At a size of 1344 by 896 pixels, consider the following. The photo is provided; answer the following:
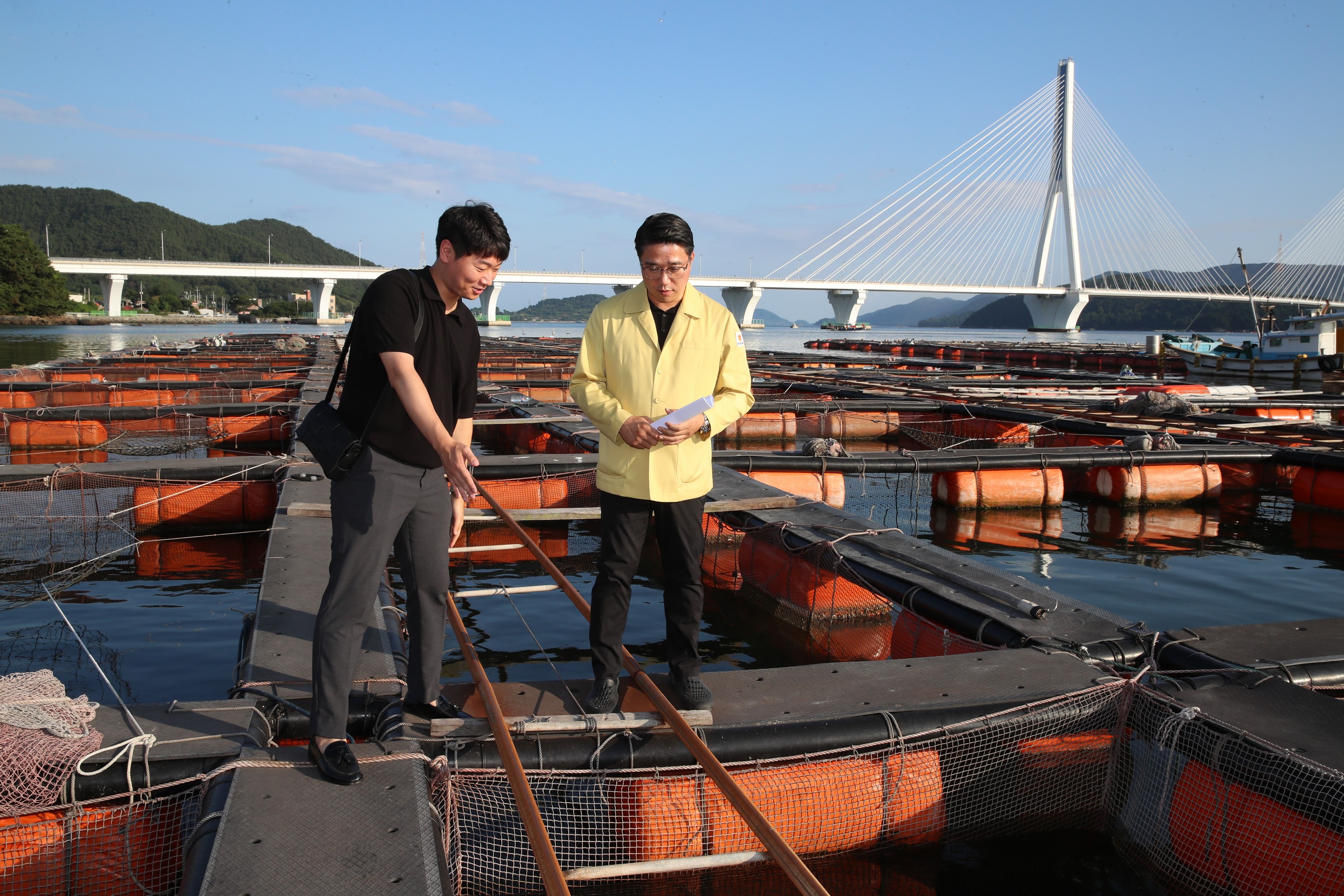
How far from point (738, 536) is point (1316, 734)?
5.22 metres

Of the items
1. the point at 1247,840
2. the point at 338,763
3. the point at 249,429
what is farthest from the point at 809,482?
the point at 249,429

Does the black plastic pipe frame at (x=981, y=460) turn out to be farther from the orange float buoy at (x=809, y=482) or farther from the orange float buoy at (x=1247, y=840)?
the orange float buoy at (x=1247, y=840)

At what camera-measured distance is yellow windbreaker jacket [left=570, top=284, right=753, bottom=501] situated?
3.24 m

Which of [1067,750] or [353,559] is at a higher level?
[353,559]

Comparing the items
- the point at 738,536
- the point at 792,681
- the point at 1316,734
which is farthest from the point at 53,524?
the point at 1316,734

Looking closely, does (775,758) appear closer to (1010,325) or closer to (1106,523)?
(1106,523)

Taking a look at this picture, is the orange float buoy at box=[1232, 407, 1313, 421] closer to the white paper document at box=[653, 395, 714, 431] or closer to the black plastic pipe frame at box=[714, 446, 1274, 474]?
the black plastic pipe frame at box=[714, 446, 1274, 474]

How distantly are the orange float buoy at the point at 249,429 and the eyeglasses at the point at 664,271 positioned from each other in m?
14.0

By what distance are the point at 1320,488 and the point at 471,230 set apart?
41.5ft

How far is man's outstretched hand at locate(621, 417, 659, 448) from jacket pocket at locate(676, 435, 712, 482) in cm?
14

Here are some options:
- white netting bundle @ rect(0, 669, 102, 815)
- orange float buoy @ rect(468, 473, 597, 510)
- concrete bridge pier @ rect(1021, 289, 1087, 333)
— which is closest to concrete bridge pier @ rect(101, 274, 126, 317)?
concrete bridge pier @ rect(1021, 289, 1087, 333)

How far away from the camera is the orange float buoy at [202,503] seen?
895 cm

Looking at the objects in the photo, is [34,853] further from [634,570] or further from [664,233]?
[664,233]

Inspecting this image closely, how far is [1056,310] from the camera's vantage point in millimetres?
97438
